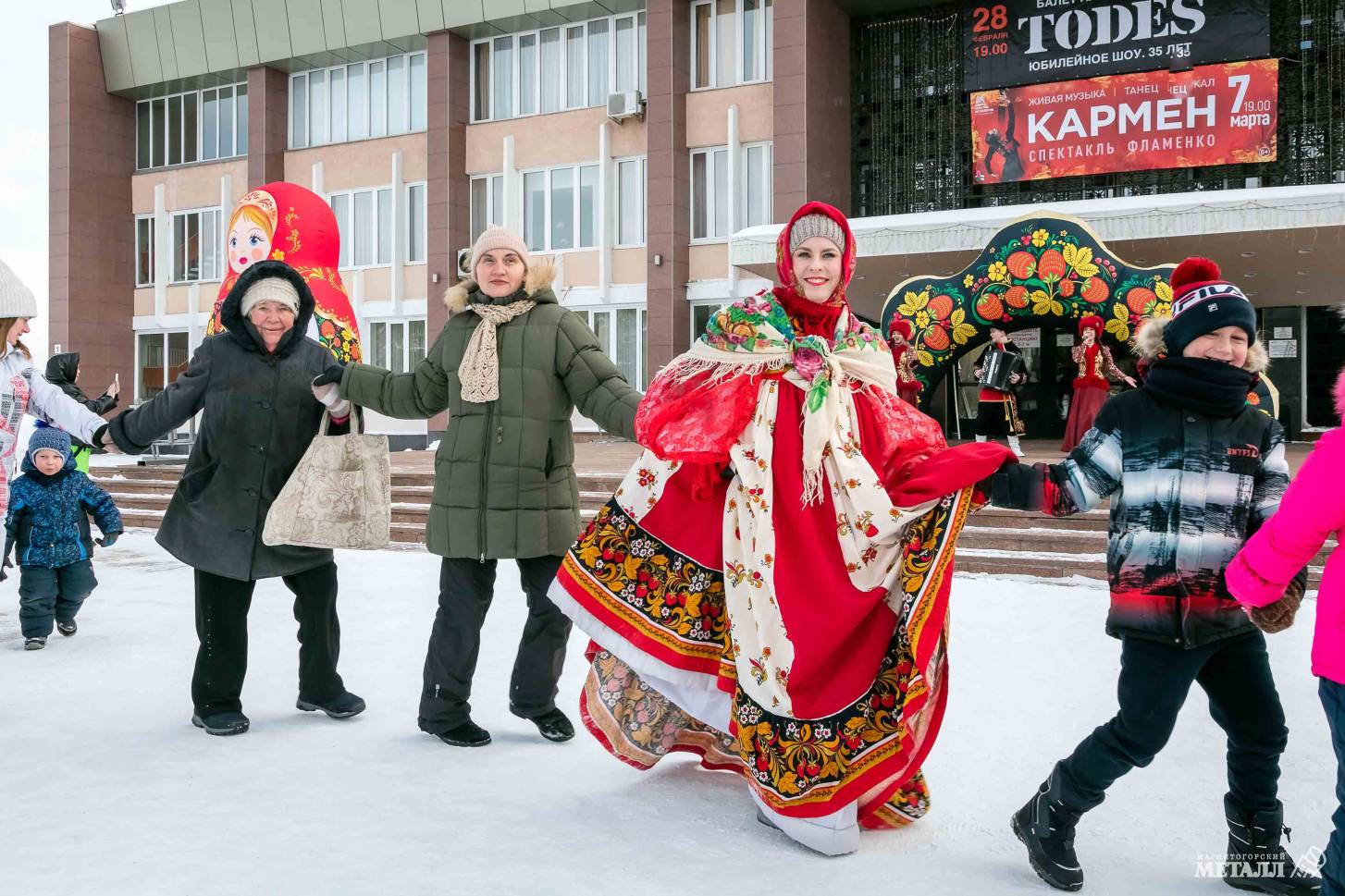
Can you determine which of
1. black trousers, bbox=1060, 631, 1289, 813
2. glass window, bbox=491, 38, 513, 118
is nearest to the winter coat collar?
black trousers, bbox=1060, 631, 1289, 813

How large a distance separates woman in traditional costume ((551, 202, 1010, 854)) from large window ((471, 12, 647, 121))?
17.1 metres

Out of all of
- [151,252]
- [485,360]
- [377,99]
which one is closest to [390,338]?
[377,99]

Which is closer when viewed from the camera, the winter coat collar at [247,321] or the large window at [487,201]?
the winter coat collar at [247,321]

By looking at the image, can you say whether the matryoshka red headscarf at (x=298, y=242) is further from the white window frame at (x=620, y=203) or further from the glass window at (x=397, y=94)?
the glass window at (x=397, y=94)

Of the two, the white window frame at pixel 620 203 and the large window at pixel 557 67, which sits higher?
the large window at pixel 557 67

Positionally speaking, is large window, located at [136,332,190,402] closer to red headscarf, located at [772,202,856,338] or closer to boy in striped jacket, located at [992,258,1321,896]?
red headscarf, located at [772,202,856,338]

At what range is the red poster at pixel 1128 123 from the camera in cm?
1639

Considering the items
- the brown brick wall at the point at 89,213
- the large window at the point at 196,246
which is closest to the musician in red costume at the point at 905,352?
the large window at the point at 196,246

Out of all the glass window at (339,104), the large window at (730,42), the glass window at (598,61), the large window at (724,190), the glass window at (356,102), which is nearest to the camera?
the large window at (730,42)

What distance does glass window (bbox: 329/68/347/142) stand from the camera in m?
22.4

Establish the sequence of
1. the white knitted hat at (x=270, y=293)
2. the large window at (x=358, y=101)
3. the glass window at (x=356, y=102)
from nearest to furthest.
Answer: the white knitted hat at (x=270, y=293) < the large window at (x=358, y=101) < the glass window at (x=356, y=102)

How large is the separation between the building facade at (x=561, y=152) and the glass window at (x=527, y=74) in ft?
0.14

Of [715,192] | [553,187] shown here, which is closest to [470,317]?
[715,192]

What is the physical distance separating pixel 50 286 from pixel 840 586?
83.3 ft
